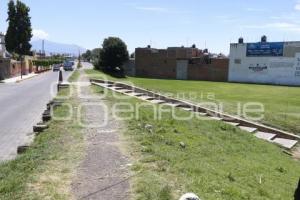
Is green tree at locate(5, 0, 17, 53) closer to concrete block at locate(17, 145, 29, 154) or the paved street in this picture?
the paved street

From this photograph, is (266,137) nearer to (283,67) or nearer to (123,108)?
(123,108)

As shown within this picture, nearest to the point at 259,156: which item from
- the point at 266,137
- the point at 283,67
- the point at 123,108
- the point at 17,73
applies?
the point at 266,137

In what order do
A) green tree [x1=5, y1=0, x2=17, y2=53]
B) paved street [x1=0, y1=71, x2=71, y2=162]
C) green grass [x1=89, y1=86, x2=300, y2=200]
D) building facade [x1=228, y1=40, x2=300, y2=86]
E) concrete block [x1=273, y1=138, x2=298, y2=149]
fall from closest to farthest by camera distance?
green grass [x1=89, y1=86, x2=300, y2=200] < paved street [x1=0, y1=71, x2=71, y2=162] < concrete block [x1=273, y1=138, x2=298, y2=149] < building facade [x1=228, y1=40, x2=300, y2=86] < green tree [x1=5, y1=0, x2=17, y2=53]

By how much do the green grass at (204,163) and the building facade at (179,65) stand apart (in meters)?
39.6

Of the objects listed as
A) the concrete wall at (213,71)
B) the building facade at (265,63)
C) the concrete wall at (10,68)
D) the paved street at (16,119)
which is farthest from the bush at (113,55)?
the paved street at (16,119)

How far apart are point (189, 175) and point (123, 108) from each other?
25.4 ft

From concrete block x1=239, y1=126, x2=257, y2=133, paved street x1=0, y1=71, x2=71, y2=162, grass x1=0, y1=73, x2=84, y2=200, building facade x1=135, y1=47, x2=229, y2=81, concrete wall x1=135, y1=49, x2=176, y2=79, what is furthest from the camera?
concrete wall x1=135, y1=49, x2=176, y2=79

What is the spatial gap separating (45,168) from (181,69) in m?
48.8

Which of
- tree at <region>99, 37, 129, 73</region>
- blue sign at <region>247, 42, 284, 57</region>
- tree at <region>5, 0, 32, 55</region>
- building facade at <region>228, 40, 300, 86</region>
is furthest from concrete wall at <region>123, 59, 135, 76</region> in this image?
tree at <region>5, 0, 32, 55</region>

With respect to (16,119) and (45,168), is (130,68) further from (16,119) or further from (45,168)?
(45,168)

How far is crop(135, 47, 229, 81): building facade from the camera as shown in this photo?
5169 cm

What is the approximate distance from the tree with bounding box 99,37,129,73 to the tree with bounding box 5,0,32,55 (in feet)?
74.0

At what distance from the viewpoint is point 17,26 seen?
67250mm

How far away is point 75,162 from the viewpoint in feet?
23.8
